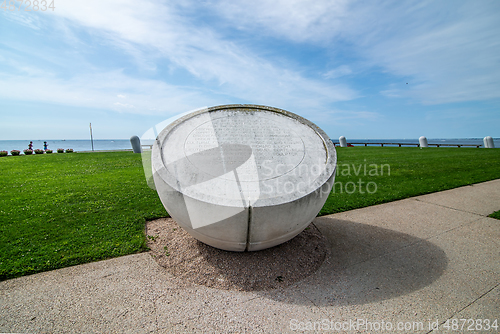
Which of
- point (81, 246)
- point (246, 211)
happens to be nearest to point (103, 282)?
point (81, 246)

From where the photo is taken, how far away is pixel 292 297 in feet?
10.1

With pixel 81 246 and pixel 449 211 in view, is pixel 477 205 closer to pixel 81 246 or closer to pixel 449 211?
pixel 449 211

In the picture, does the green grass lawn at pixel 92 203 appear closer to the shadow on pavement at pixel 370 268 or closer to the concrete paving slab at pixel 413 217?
the concrete paving slab at pixel 413 217

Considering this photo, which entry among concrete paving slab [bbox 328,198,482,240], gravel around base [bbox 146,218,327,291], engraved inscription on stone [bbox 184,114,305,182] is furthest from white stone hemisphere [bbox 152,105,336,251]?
concrete paving slab [bbox 328,198,482,240]

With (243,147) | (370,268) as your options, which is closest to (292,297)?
(370,268)

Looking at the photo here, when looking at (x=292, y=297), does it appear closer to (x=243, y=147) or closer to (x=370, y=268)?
(x=370, y=268)

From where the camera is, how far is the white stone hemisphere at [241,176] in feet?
10.9

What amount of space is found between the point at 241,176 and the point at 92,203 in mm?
4413

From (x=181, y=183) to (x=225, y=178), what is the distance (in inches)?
23.5

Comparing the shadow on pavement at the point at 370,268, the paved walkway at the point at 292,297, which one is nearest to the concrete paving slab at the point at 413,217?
the shadow on pavement at the point at 370,268

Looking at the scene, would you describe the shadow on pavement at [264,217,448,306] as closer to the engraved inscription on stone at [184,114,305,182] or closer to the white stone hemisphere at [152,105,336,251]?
the white stone hemisphere at [152,105,336,251]

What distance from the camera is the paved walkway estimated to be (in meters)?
2.62

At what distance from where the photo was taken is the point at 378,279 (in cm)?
341

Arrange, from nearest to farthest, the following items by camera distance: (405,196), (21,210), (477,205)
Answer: (21,210)
(477,205)
(405,196)
